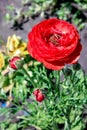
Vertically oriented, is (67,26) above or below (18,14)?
below

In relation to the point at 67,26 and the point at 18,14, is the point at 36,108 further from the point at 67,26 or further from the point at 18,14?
the point at 18,14

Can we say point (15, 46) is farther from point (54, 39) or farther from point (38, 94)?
point (54, 39)

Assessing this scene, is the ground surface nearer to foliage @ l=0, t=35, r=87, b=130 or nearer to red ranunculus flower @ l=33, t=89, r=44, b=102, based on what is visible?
foliage @ l=0, t=35, r=87, b=130

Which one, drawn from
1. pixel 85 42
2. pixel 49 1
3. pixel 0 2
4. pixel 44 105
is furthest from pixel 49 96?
pixel 0 2

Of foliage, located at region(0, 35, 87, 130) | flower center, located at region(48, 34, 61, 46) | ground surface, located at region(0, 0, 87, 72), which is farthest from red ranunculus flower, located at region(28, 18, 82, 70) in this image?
ground surface, located at region(0, 0, 87, 72)

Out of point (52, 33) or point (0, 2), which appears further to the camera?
point (0, 2)

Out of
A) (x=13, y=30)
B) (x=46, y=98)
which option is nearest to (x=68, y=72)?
(x=46, y=98)

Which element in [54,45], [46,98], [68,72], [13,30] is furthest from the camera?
[13,30]

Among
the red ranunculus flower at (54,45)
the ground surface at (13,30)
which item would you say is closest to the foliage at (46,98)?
the red ranunculus flower at (54,45)

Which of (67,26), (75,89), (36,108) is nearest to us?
(67,26)
